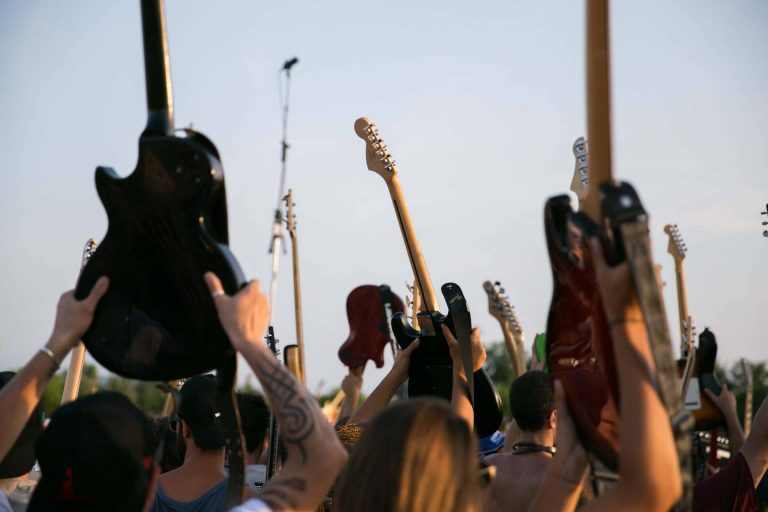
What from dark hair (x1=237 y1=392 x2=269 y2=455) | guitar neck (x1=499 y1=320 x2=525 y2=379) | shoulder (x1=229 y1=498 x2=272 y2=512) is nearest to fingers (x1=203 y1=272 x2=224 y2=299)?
shoulder (x1=229 y1=498 x2=272 y2=512)

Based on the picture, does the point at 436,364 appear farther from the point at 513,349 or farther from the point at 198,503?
the point at 513,349

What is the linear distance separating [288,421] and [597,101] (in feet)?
3.64

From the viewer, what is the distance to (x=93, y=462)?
7.65 feet

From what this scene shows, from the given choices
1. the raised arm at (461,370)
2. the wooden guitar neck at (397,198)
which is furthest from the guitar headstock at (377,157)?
the raised arm at (461,370)

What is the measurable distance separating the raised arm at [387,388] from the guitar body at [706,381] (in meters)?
1.57

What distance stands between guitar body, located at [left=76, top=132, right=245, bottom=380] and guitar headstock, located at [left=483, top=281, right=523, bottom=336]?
23.7ft

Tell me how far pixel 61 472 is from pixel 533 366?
465 centimetres

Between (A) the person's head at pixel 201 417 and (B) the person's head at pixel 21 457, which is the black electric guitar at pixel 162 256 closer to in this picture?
(A) the person's head at pixel 201 417

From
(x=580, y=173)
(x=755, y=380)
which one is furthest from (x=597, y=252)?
(x=755, y=380)

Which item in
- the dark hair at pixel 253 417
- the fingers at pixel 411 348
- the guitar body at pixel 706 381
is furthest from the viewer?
the guitar body at pixel 706 381

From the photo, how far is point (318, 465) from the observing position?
8.21 ft

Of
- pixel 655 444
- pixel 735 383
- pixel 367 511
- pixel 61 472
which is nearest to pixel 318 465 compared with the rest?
pixel 367 511

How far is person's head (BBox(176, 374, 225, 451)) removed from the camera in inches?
170

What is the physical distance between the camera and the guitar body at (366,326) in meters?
8.23
